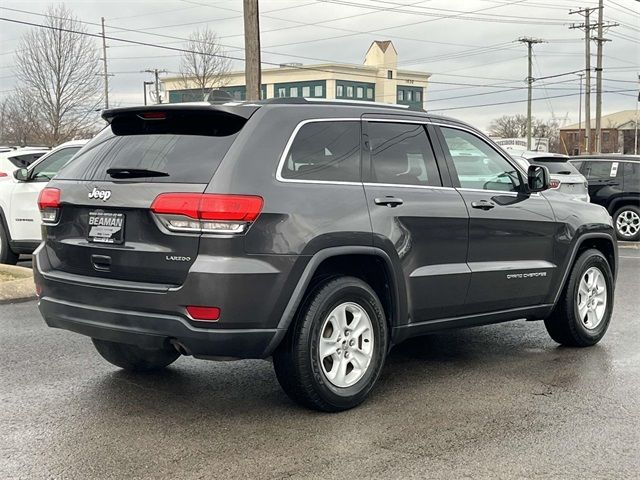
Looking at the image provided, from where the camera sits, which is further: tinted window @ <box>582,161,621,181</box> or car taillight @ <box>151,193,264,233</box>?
tinted window @ <box>582,161,621,181</box>

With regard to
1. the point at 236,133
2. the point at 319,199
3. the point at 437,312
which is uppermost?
the point at 236,133

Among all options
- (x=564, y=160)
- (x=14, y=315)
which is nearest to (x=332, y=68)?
(x=564, y=160)

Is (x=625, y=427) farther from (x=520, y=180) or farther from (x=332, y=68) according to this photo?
(x=332, y=68)

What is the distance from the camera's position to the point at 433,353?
6.35 metres

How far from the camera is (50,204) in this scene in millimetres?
4902

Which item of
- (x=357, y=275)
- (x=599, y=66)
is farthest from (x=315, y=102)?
(x=599, y=66)

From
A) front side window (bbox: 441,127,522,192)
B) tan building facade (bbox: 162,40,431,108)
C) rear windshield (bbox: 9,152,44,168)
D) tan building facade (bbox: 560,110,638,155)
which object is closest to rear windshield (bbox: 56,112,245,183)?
front side window (bbox: 441,127,522,192)

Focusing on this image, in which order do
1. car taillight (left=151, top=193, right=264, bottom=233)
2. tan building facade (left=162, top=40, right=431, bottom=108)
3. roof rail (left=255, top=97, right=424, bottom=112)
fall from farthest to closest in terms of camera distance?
1. tan building facade (left=162, top=40, right=431, bottom=108)
2. roof rail (left=255, top=97, right=424, bottom=112)
3. car taillight (left=151, top=193, right=264, bottom=233)

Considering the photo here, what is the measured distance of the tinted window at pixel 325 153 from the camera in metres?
4.62

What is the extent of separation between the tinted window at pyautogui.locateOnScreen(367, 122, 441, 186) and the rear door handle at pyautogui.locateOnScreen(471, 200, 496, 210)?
0.35 metres

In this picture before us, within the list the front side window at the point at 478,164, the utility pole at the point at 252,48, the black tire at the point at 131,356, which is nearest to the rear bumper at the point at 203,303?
the black tire at the point at 131,356

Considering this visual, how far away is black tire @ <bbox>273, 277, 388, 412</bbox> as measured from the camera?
4.50 metres

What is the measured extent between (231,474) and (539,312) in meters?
3.34

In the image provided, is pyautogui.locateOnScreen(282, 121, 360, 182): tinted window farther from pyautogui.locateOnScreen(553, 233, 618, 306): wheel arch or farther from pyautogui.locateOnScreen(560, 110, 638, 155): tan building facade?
pyautogui.locateOnScreen(560, 110, 638, 155): tan building facade
